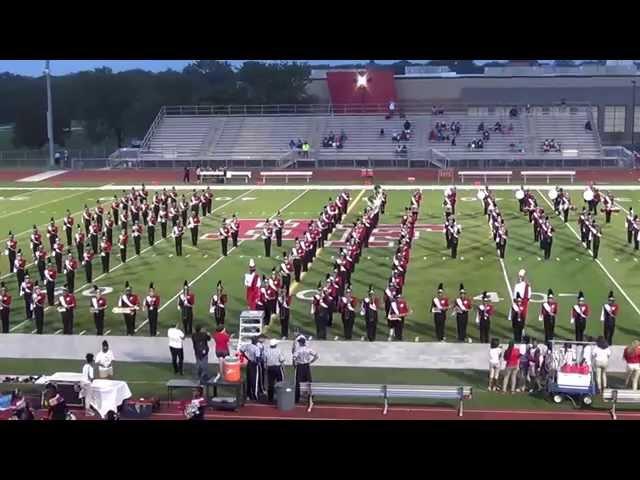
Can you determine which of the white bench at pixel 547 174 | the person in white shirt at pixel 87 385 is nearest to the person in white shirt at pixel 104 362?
the person in white shirt at pixel 87 385

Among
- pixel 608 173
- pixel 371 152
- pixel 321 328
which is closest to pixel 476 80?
pixel 371 152

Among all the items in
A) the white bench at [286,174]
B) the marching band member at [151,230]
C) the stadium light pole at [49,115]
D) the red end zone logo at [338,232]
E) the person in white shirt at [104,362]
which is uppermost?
the stadium light pole at [49,115]

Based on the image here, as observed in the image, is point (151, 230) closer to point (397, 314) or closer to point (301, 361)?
point (397, 314)

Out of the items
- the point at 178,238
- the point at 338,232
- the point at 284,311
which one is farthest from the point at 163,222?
the point at 284,311

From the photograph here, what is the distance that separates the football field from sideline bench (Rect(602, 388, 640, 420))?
2901mm

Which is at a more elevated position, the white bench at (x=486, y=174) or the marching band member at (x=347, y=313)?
the white bench at (x=486, y=174)

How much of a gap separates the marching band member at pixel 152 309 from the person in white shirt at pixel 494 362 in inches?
197

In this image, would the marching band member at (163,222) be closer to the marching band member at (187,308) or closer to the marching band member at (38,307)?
the marching band member at (38,307)

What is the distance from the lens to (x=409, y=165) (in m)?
39.2

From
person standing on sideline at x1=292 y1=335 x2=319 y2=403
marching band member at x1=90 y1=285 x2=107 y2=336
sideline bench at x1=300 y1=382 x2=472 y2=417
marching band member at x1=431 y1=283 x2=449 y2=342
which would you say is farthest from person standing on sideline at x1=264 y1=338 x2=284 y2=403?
marching band member at x1=90 y1=285 x2=107 y2=336

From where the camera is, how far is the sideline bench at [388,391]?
9930mm

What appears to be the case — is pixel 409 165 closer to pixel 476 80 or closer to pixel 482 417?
pixel 476 80

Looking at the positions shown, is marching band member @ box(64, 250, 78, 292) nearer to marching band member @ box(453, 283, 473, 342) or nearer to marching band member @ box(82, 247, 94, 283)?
marching band member @ box(82, 247, 94, 283)

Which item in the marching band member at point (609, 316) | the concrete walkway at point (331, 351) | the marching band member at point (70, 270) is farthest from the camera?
the marching band member at point (70, 270)
